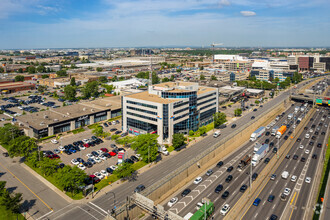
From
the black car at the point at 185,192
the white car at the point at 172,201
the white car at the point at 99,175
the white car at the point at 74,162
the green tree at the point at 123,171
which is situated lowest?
the white car at the point at 172,201

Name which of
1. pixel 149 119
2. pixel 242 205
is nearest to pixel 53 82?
pixel 149 119

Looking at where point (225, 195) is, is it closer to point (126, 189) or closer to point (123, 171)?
point (126, 189)

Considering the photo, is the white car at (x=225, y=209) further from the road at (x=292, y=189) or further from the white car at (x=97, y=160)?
the white car at (x=97, y=160)

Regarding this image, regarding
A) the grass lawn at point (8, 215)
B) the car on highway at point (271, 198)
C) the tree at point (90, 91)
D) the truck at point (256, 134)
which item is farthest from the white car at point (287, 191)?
the tree at point (90, 91)

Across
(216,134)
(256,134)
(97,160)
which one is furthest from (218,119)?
(97,160)

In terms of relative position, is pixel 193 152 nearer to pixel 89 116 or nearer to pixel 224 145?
pixel 224 145

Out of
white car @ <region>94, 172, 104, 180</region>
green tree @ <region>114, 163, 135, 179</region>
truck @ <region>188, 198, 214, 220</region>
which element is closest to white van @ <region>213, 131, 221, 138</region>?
green tree @ <region>114, 163, 135, 179</region>

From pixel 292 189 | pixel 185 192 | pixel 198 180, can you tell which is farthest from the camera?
pixel 198 180
